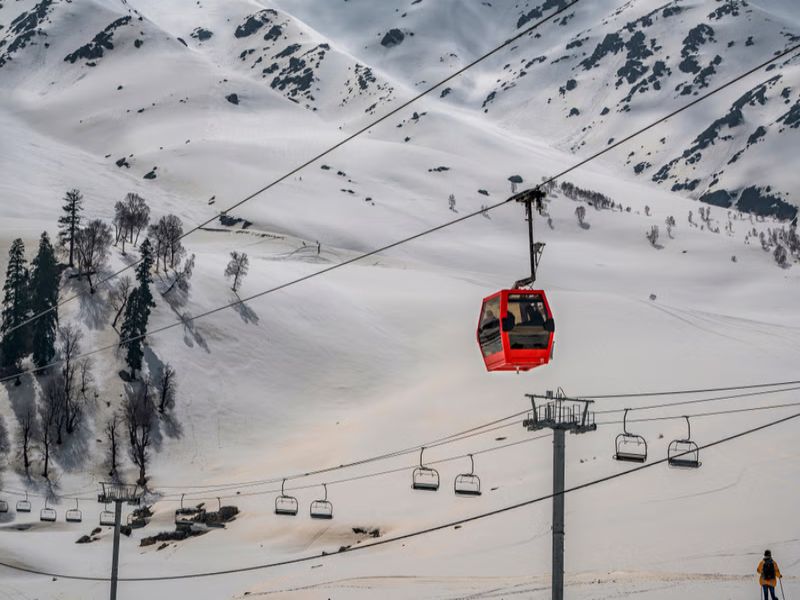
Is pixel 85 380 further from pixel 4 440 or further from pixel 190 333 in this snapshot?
pixel 190 333

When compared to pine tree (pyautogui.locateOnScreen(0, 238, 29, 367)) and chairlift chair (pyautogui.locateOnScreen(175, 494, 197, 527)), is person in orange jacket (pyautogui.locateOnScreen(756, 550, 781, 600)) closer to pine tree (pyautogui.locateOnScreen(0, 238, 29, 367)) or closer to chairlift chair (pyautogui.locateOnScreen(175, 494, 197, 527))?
chairlift chair (pyautogui.locateOnScreen(175, 494, 197, 527))

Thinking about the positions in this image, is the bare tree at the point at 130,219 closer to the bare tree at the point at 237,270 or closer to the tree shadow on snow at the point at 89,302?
the bare tree at the point at 237,270

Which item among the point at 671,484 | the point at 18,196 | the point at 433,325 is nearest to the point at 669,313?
the point at 433,325

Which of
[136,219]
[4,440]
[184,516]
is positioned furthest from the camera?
[136,219]

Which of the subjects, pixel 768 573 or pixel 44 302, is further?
pixel 44 302

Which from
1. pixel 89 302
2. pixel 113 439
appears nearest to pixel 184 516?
pixel 113 439

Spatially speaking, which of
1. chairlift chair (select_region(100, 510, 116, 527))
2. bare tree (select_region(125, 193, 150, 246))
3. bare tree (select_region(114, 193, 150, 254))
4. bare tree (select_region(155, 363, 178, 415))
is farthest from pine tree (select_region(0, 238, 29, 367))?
bare tree (select_region(125, 193, 150, 246))

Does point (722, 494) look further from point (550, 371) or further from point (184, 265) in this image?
point (184, 265)
